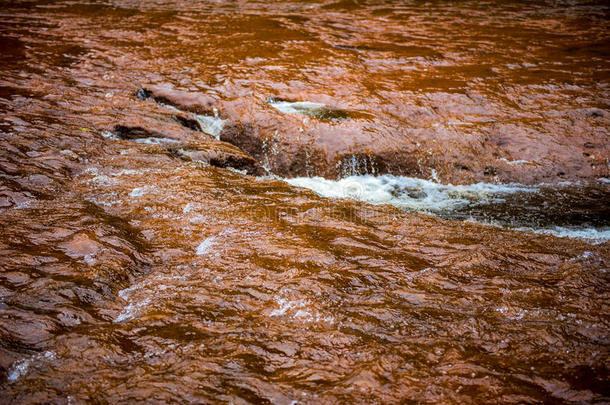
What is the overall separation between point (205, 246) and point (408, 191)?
3246 mm

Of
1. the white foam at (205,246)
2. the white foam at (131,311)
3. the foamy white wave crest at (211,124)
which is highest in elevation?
the foamy white wave crest at (211,124)

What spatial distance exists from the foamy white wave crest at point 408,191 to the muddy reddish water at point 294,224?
0.14 metres

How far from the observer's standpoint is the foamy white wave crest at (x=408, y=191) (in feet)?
18.4

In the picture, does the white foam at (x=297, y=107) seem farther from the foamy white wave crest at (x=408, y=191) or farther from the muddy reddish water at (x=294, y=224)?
the foamy white wave crest at (x=408, y=191)

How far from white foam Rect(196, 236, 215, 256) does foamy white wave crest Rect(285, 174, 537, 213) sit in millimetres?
2248

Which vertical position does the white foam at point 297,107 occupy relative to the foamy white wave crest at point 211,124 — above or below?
above

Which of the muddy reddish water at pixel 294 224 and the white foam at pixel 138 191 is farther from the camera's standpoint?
the white foam at pixel 138 191

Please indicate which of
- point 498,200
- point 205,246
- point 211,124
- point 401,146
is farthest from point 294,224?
point 211,124

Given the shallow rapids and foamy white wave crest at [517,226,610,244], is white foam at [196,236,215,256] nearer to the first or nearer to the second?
the shallow rapids

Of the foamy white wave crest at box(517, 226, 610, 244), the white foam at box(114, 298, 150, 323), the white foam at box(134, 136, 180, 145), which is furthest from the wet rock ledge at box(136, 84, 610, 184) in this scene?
the white foam at box(114, 298, 150, 323)

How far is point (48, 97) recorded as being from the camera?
6.68 meters

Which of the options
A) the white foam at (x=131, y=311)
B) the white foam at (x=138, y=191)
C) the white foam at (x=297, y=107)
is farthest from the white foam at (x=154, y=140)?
the white foam at (x=131, y=311)

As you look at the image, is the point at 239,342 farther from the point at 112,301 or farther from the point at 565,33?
the point at 565,33

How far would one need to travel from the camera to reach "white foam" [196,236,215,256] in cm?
366
